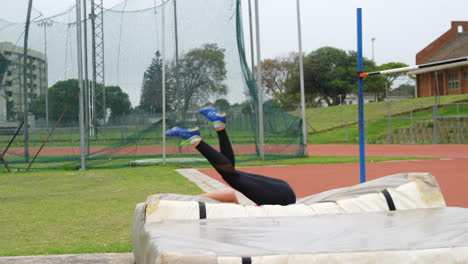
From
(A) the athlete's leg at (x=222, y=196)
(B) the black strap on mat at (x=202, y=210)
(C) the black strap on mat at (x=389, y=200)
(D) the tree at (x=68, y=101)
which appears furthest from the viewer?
(D) the tree at (x=68, y=101)

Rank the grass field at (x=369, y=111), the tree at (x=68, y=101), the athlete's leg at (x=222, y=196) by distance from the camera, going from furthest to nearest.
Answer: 1. the grass field at (x=369, y=111)
2. the tree at (x=68, y=101)
3. the athlete's leg at (x=222, y=196)

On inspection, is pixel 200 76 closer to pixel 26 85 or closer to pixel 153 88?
pixel 153 88

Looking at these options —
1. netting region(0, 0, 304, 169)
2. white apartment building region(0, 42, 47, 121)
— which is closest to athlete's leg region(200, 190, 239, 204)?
netting region(0, 0, 304, 169)

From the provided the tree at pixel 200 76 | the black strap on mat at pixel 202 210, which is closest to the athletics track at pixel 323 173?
the tree at pixel 200 76

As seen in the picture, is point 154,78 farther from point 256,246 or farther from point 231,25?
point 256,246

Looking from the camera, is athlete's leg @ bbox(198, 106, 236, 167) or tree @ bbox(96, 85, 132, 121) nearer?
athlete's leg @ bbox(198, 106, 236, 167)

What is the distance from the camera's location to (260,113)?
40.7 ft

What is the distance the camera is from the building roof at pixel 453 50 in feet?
113

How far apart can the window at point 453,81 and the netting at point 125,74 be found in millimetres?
25560

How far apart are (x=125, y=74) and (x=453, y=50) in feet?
103

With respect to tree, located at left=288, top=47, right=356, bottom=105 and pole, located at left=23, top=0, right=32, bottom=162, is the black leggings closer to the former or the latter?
pole, located at left=23, top=0, right=32, bottom=162

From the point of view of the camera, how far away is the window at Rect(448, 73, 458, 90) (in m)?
32.5

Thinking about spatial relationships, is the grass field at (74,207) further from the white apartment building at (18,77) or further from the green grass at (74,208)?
the white apartment building at (18,77)

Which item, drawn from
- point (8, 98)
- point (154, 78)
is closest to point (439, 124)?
point (154, 78)
